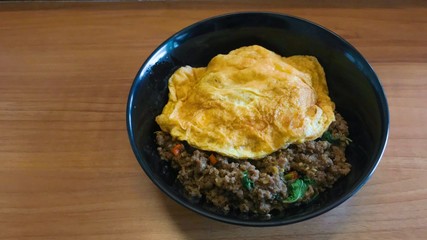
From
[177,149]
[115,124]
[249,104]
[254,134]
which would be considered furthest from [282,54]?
[115,124]

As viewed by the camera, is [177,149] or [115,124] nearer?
[177,149]

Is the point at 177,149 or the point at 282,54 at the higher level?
the point at 282,54

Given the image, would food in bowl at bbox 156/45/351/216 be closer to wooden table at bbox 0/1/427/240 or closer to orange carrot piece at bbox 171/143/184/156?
orange carrot piece at bbox 171/143/184/156

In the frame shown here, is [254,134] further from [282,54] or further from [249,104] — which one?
[282,54]

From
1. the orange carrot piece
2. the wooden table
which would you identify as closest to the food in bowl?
the orange carrot piece

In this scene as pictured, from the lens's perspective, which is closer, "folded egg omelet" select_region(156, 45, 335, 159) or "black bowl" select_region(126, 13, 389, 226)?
"black bowl" select_region(126, 13, 389, 226)
